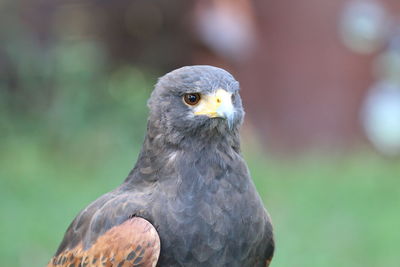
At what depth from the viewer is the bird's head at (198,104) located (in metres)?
4.45

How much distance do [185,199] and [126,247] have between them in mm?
368

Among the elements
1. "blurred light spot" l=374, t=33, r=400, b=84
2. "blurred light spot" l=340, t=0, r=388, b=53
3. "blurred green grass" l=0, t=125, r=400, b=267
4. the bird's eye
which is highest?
"blurred light spot" l=340, t=0, r=388, b=53

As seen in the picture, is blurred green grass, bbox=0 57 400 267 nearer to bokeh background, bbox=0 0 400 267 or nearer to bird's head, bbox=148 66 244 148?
bokeh background, bbox=0 0 400 267

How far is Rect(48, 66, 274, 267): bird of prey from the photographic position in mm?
4355

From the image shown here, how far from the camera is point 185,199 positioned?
175 inches

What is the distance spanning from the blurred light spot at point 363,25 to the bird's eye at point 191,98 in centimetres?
656

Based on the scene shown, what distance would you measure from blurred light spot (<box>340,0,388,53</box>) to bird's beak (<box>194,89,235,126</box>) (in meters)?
6.58

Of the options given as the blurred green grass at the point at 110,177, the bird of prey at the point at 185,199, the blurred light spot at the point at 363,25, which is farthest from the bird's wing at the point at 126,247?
the blurred light spot at the point at 363,25

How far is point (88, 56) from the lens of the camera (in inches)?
399

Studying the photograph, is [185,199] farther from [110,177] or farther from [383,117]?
[383,117]

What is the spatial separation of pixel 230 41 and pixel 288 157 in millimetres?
1508

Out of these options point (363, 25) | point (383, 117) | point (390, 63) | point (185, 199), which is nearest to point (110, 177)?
point (383, 117)

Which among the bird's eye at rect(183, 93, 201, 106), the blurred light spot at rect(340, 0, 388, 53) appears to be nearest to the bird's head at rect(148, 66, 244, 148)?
the bird's eye at rect(183, 93, 201, 106)

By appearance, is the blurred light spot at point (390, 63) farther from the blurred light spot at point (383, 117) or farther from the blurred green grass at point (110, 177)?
the blurred green grass at point (110, 177)
